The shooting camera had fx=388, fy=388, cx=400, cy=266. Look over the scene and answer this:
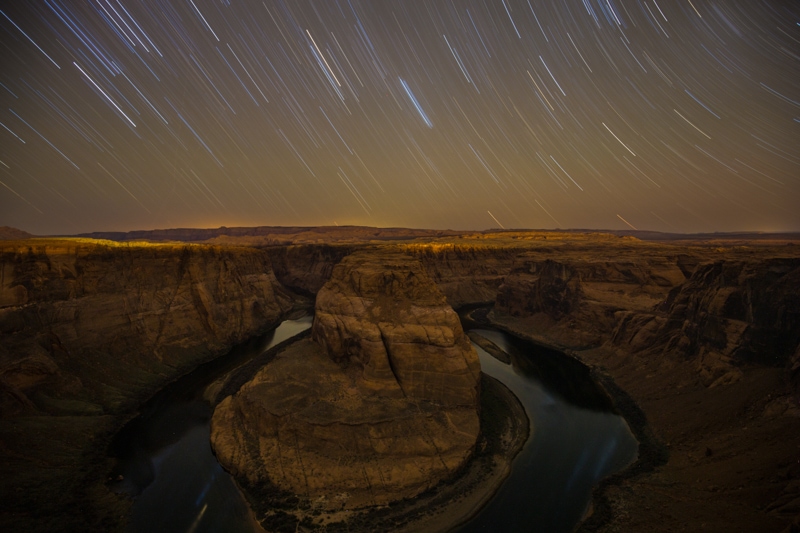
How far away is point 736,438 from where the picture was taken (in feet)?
72.8

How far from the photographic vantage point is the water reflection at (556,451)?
2036 cm

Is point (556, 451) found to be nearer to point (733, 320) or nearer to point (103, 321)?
point (733, 320)

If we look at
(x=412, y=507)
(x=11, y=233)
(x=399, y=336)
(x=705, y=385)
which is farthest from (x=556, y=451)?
(x=11, y=233)

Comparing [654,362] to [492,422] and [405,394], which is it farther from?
[405,394]

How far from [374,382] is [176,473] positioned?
44.3ft

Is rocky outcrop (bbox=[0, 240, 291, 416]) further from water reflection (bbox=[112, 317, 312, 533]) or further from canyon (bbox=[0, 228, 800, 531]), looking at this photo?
water reflection (bbox=[112, 317, 312, 533])

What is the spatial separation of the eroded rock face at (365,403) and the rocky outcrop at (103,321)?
43.8 ft

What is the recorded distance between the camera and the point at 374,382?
27641 mm

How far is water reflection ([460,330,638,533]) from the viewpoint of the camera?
66.8 ft

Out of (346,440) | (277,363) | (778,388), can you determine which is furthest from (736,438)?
→ (277,363)

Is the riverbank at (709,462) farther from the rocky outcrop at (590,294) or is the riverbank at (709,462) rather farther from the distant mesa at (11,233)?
the distant mesa at (11,233)

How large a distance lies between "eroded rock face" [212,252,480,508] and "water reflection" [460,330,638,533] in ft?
11.7

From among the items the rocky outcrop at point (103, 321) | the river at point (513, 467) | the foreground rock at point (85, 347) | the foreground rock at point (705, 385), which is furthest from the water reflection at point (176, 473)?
the foreground rock at point (705, 385)

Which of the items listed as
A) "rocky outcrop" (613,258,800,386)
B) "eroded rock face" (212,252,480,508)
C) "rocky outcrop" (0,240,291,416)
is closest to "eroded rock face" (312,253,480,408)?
"eroded rock face" (212,252,480,508)
